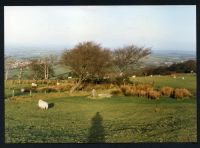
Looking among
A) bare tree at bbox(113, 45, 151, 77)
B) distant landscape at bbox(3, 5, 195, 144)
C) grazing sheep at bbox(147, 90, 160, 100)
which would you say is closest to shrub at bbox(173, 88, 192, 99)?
distant landscape at bbox(3, 5, 195, 144)

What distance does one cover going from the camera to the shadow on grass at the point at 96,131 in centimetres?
851

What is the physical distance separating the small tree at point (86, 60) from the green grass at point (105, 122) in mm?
469

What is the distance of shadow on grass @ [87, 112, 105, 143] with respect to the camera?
8508 mm

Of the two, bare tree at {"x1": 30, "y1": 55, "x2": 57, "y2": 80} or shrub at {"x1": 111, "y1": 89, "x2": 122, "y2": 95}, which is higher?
bare tree at {"x1": 30, "y1": 55, "x2": 57, "y2": 80}

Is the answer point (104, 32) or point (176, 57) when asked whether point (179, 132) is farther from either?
point (104, 32)

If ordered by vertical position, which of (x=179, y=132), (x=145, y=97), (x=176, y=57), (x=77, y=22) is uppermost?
(x=77, y=22)

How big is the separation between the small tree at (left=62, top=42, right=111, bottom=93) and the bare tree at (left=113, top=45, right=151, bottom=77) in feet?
0.51

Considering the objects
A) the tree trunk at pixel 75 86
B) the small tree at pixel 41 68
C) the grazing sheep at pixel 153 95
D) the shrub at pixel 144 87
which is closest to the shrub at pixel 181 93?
the grazing sheep at pixel 153 95

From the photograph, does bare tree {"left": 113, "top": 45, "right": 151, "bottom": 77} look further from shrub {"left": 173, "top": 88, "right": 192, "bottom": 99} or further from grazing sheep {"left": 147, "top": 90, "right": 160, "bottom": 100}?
shrub {"left": 173, "top": 88, "right": 192, "bottom": 99}

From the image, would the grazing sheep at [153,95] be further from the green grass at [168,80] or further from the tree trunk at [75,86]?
the tree trunk at [75,86]

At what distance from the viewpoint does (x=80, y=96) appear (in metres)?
8.68

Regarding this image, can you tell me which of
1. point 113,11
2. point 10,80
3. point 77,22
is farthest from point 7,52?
point 113,11

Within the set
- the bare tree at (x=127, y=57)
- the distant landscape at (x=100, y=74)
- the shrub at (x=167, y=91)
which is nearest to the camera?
the distant landscape at (x=100, y=74)

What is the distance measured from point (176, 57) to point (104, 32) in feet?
4.18
